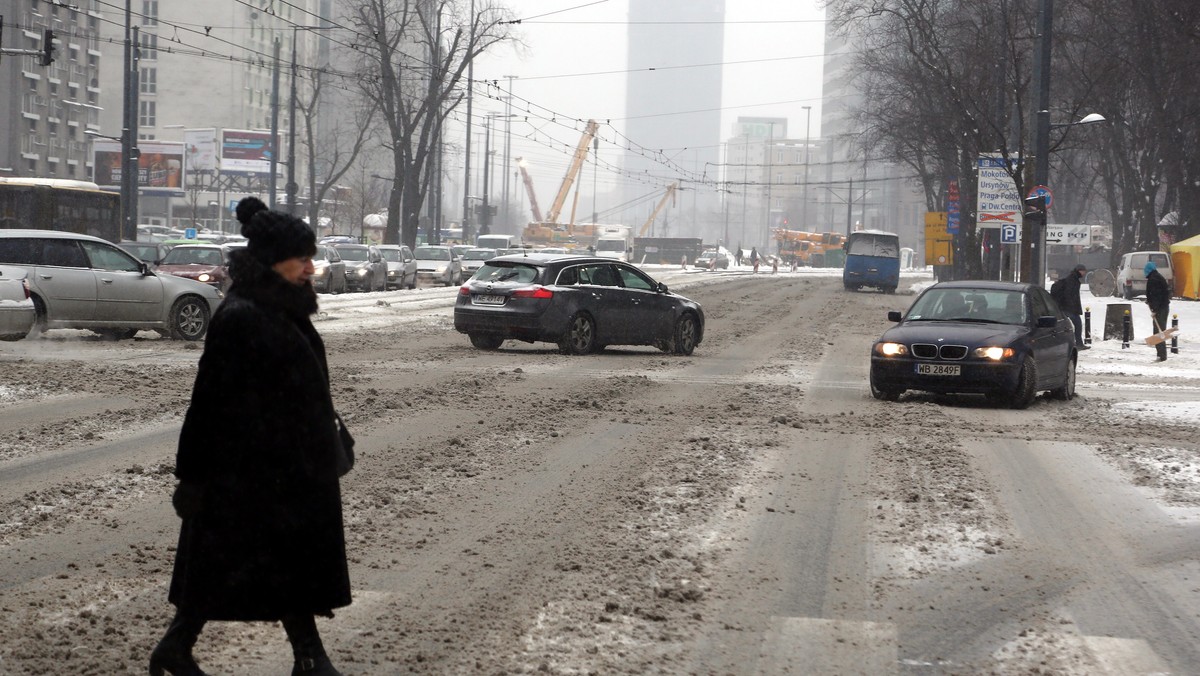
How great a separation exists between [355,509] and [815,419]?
6.51 meters

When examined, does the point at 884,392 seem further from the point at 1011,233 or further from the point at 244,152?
the point at 244,152

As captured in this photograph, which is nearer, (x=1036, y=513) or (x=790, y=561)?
(x=790, y=561)

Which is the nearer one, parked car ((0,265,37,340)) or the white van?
parked car ((0,265,37,340))

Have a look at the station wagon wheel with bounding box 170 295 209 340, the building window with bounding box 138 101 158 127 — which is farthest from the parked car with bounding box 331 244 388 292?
the building window with bounding box 138 101 158 127

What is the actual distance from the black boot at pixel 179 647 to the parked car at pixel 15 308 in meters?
15.1

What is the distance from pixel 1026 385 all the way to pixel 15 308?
1206 cm

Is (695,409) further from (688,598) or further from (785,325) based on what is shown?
(785,325)

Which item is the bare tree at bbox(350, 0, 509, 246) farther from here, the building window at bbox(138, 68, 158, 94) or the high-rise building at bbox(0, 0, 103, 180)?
the building window at bbox(138, 68, 158, 94)

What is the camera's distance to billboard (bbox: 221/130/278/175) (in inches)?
4416

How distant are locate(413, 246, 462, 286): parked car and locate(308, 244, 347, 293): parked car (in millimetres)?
10928

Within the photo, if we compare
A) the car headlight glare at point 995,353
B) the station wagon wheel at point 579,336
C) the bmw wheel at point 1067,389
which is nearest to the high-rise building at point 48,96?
the station wagon wheel at point 579,336

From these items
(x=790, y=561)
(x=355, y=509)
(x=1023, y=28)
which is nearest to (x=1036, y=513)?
(x=790, y=561)

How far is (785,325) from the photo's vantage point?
32.5 m

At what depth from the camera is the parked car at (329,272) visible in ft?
139
